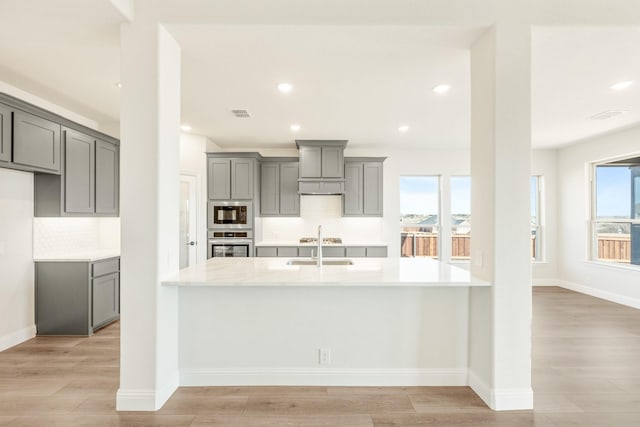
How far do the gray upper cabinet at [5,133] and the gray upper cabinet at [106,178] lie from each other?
119 cm

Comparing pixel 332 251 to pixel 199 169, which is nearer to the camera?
pixel 199 169

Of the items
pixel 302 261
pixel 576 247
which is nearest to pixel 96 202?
pixel 302 261

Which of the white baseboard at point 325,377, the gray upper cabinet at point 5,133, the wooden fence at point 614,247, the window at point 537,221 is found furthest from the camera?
the window at point 537,221

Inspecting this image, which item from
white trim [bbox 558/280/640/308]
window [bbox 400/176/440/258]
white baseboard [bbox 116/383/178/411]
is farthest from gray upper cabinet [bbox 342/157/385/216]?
white baseboard [bbox 116/383/178/411]

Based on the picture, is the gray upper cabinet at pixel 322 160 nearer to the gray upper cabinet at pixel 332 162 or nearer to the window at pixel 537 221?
the gray upper cabinet at pixel 332 162

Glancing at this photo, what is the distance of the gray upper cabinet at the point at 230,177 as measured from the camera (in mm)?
5750

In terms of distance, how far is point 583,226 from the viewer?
6.09 m

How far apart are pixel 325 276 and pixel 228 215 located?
3.52m

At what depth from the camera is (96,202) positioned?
14.3 feet

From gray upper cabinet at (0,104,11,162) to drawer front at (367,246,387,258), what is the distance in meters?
4.77

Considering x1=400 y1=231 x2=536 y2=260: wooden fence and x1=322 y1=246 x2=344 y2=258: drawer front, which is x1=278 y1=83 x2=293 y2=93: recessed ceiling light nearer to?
x1=322 y1=246 x2=344 y2=258: drawer front

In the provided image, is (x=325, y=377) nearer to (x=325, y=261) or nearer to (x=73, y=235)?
(x=325, y=261)

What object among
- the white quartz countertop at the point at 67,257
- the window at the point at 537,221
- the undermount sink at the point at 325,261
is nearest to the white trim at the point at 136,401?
the undermount sink at the point at 325,261

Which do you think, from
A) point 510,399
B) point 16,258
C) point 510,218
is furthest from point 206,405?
point 16,258
